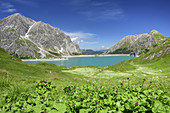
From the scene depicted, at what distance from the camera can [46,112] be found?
14.1 feet

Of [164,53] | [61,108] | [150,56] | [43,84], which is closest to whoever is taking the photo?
[61,108]

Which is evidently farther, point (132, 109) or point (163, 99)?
point (163, 99)

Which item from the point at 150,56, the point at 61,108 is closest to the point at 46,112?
the point at 61,108

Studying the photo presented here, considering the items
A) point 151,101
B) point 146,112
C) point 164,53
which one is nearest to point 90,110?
point 146,112

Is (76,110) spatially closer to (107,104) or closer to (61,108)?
(61,108)

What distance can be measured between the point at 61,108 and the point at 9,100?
4.13 m

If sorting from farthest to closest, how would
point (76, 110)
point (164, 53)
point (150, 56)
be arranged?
point (150, 56)
point (164, 53)
point (76, 110)

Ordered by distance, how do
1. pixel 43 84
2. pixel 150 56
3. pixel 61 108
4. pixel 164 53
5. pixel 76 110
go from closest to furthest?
1. pixel 61 108
2. pixel 76 110
3. pixel 43 84
4. pixel 164 53
5. pixel 150 56

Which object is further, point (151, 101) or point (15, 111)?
point (151, 101)

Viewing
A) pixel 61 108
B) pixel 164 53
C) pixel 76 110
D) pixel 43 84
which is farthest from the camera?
pixel 164 53

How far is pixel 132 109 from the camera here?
15.3 feet

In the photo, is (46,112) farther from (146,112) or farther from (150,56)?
(150,56)

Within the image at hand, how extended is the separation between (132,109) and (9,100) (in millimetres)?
6988

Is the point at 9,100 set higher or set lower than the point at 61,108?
lower
